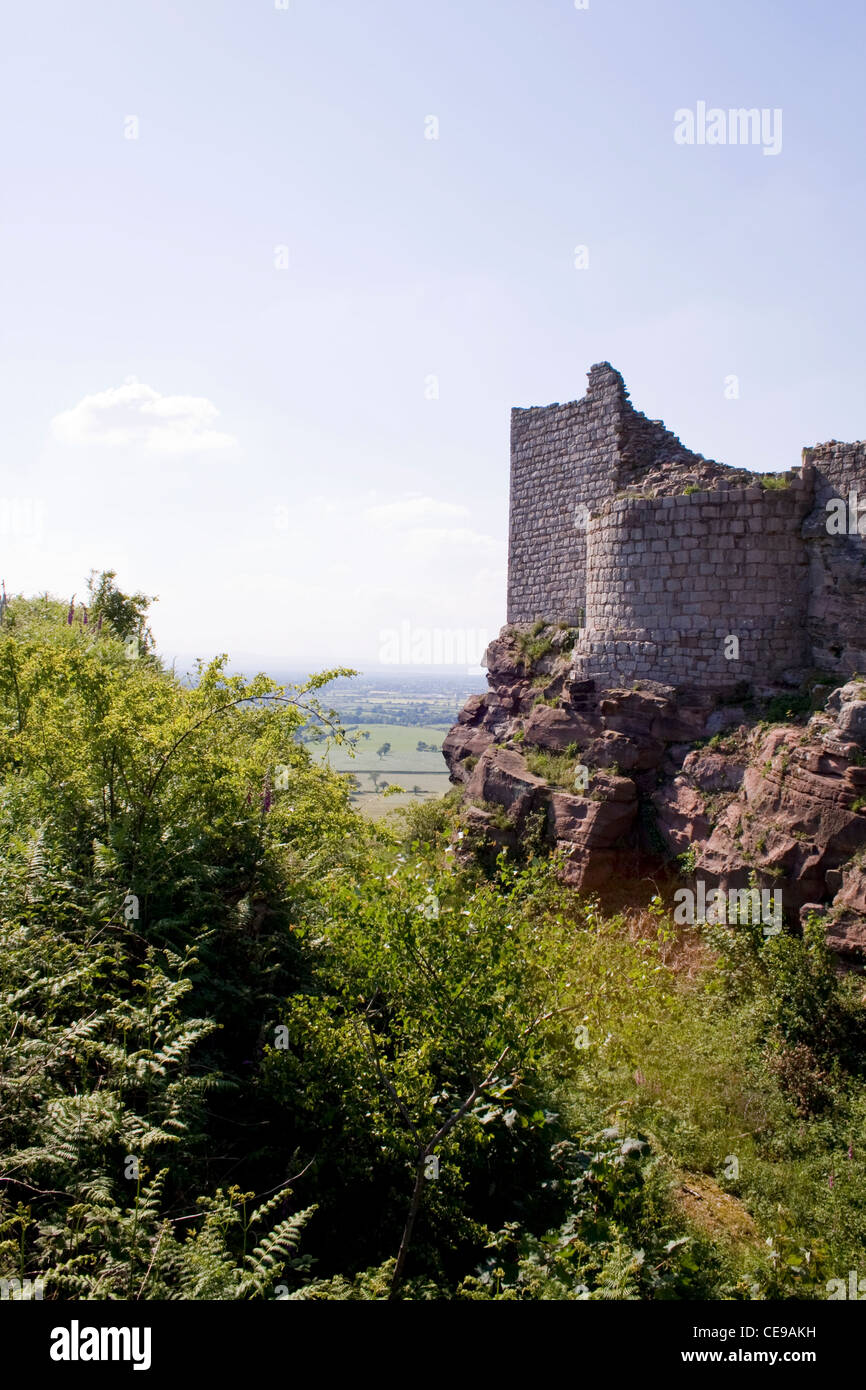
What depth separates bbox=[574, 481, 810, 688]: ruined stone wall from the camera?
1427 cm

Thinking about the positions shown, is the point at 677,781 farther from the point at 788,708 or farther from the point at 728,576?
the point at 728,576

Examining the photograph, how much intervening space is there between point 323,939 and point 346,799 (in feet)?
7.19

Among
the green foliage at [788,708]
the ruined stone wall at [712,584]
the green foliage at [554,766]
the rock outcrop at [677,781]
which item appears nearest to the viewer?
the rock outcrop at [677,781]

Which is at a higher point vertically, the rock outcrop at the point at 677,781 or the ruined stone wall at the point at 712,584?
the ruined stone wall at the point at 712,584

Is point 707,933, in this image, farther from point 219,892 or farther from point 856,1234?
point 219,892

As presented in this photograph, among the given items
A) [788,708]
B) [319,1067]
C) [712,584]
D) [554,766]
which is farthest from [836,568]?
[319,1067]

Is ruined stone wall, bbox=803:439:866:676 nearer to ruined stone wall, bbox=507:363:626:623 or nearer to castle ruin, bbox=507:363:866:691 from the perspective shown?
castle ruin, bbox=507:363:866:691

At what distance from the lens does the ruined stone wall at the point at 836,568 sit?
13.5 m

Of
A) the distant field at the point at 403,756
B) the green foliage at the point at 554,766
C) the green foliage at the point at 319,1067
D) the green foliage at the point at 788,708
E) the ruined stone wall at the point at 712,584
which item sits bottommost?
the distant field at the point at 403,756

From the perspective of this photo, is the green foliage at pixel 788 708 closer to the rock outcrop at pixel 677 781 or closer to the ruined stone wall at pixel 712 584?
the rock outcrop at pixel 677 781

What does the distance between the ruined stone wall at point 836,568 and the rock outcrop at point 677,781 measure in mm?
923

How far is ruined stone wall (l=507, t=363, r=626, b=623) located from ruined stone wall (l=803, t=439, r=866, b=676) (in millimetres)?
4642

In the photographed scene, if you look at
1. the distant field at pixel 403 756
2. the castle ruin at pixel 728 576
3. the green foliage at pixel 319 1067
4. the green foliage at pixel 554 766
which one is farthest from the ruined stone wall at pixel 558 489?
the distant field at pixel 403 756

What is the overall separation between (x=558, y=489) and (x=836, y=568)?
23.3 ft
